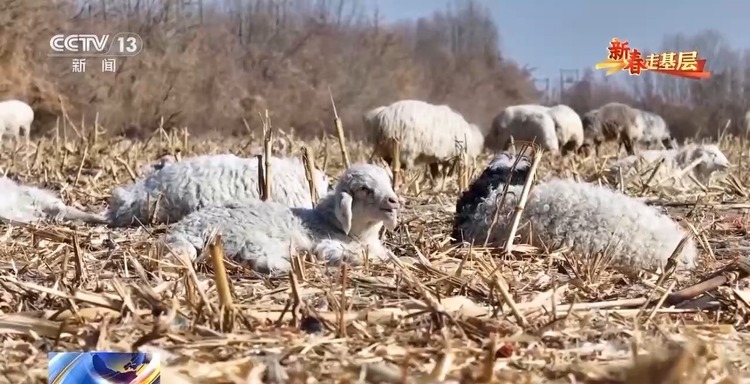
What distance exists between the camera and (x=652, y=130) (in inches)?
943

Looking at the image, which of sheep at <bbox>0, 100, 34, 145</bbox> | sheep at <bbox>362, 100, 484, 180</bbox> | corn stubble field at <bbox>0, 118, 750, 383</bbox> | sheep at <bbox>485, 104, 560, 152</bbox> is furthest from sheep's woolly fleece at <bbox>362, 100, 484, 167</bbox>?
corn stubble field at <bbox>0, 118, 750, 383</bbox>

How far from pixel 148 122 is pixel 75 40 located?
8.53 meters

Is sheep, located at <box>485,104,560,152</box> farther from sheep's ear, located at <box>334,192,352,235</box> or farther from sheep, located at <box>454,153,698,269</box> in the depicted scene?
sheep's ear, located at <box>334,192,352,235</box>

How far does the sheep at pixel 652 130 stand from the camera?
2344 centimetres

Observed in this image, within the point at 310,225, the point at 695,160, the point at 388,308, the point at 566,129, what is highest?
the point at 388,308

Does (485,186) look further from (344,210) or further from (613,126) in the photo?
(613,126)

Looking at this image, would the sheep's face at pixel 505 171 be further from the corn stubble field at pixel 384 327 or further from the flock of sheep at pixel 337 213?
the corn stubble field at pixel 384 327

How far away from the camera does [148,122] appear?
23891mm

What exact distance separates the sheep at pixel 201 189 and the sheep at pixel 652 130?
1752 cm

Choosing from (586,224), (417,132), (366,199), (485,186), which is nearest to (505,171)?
(485,186)

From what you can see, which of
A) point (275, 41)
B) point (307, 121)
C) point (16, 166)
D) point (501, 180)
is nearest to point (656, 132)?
point (307, 121)

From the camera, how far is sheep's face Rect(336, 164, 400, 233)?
17.0 ft

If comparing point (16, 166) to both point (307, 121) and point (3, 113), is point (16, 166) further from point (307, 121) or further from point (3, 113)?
point (307, 121)

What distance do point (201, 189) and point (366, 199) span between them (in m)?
1.92
